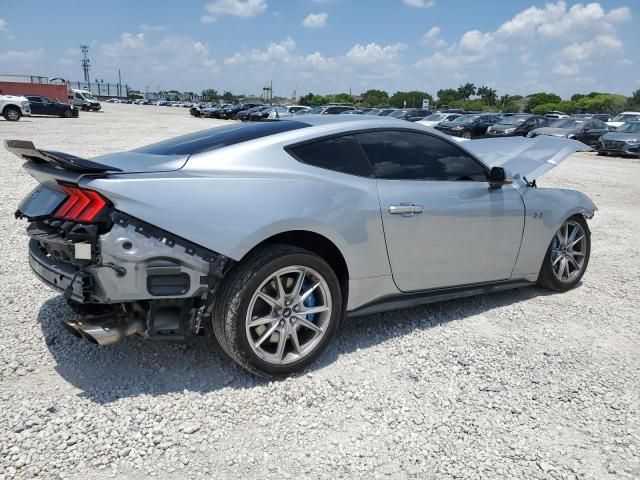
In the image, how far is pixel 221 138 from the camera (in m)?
3.41

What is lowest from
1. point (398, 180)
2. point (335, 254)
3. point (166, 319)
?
point (166, 319)

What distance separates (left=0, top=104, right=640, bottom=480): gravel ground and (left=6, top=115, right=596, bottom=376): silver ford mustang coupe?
312mm

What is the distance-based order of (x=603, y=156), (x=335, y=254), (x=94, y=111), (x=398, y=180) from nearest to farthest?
(x=335, y=254) → (x=398, y=180) → (x=603, y=156) → (x=94, y=111)

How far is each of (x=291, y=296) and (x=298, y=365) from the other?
0.44m

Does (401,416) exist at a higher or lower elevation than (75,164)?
lower

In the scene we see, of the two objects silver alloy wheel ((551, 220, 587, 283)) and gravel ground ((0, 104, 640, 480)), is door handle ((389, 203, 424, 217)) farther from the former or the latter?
silver alloy wheel ((551, 220, 587, 283))

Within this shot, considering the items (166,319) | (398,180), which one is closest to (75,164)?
A: (166,319)

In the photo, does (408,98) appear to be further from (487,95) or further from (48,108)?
(48,108)

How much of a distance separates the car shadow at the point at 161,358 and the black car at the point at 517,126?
22.9 m

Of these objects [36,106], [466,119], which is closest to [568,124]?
[466,119]

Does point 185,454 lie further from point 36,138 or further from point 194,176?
point 36,138

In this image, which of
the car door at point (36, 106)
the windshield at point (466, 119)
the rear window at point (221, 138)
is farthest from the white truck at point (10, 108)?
the rear window at point (221, 138)

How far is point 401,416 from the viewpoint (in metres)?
2.91

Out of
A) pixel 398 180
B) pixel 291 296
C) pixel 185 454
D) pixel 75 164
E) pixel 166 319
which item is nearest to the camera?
pixel 185 454
